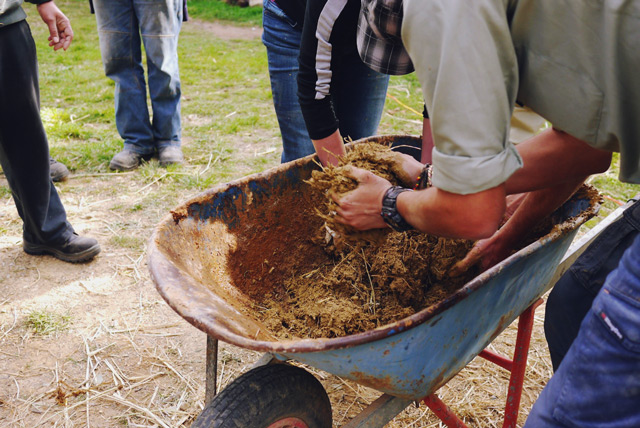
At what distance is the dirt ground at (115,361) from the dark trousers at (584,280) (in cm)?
67

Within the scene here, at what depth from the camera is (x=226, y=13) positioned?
34.6ft

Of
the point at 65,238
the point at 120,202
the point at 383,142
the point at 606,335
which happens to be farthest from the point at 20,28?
the point at 606,335

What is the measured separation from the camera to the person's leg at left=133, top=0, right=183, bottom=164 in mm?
3996

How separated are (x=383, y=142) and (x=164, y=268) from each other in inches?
51.0

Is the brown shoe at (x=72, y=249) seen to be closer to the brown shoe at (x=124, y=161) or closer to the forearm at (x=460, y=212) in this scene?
the brown shoe at (x=124, y=161)

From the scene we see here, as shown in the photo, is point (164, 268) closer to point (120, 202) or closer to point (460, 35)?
point (460, 35)

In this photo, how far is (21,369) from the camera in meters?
2.45

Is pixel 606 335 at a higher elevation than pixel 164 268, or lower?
higher

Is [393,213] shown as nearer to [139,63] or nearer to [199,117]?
[139,63]

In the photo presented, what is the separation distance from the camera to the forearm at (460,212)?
1.17 meters

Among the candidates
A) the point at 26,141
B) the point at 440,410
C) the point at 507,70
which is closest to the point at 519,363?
the point at 440,410

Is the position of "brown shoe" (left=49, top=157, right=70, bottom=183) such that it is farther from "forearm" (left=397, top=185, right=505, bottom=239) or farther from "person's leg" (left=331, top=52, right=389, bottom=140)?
"forearm" (left=397, top=185, right=505, bottom=239)

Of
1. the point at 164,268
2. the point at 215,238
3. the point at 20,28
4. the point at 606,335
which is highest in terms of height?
the point at 20,28

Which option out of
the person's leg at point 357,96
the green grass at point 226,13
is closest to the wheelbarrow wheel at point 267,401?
the person's leg at point 357,96
